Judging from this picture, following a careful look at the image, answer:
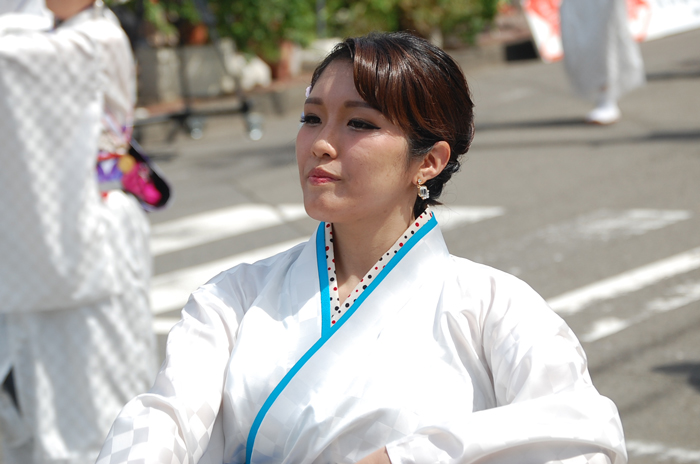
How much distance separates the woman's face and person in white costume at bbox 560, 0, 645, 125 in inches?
258

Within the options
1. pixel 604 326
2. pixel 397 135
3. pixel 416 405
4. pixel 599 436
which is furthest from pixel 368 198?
pixel 604 326

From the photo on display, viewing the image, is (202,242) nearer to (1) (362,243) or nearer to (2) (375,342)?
(1) (362,243)

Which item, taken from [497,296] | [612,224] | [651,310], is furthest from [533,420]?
[612,224]

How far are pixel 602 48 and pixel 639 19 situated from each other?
4805mm

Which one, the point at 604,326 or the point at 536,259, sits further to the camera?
the point at 536,259

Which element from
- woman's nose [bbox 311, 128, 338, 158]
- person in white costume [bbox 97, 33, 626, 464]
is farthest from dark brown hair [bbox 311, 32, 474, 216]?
woman's nose [bbox 311, 128, 338, 158]

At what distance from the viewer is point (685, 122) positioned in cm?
760

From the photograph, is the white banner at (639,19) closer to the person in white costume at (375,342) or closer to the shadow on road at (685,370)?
the shadow on road at (685,370)

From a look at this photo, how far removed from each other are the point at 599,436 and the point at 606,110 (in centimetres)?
684

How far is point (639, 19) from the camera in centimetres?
1235

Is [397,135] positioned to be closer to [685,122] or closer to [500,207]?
[500,207]

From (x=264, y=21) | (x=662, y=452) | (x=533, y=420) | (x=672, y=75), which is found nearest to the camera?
(x=533, y=420)

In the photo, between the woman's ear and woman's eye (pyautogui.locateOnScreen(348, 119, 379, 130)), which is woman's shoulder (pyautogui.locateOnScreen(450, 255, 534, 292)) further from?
woman's eye (pyautogui.locateOnScreen(348, 119, 379, 130))

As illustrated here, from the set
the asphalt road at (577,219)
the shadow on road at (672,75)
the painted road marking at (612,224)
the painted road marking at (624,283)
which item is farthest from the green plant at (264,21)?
the painted road marking at (624,283)
